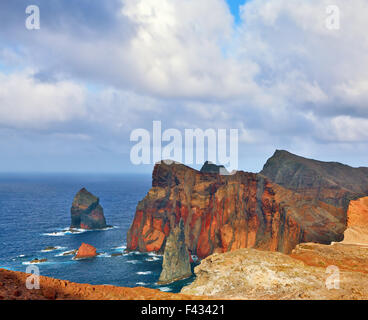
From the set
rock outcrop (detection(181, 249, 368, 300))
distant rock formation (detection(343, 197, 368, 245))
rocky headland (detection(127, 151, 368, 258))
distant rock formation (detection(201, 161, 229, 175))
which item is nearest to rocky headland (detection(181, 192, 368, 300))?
rock outcrop (detection(181, 249, 368, 300))

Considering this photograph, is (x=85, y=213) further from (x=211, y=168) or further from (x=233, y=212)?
(x=233, y=212)

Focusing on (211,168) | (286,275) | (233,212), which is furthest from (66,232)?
(286,275)

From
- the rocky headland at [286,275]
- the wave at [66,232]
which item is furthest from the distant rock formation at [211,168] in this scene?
the rocky headland at [286,275]

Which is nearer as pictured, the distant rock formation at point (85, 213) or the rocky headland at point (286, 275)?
the rocky headland at point (286, 275)

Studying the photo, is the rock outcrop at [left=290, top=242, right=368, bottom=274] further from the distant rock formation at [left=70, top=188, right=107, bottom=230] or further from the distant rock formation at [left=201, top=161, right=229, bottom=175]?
the distant rock formation at [left=70, top=188, right=107, bottom=230]

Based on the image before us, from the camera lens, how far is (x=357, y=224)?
3659cm

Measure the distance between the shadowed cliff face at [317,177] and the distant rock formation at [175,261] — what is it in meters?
73.8

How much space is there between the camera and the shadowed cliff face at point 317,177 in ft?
433

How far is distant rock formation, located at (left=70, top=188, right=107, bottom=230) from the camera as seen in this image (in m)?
145

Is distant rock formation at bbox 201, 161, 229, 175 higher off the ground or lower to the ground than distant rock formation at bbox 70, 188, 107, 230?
higher

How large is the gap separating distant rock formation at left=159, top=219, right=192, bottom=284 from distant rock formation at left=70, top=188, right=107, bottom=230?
75.4m

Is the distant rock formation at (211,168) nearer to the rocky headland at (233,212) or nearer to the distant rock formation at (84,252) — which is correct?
the rocky headland at (233,212)
